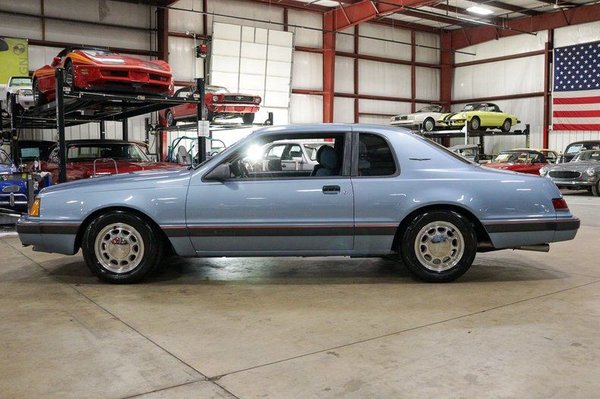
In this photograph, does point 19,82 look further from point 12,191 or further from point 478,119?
point 478,119

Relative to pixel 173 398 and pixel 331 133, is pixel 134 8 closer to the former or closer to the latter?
pixel 331 133

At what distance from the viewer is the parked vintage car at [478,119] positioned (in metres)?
20.7

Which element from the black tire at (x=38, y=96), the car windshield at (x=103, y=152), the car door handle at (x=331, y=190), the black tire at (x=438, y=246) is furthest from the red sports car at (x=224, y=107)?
the black tire at (x=438, y=246)

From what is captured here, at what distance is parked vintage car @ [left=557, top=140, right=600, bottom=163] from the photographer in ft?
54.7

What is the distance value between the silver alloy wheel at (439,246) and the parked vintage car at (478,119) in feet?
55.2

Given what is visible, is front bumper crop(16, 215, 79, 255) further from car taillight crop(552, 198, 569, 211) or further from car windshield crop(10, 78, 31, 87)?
car windshield crop(10, 78, 31, 87)

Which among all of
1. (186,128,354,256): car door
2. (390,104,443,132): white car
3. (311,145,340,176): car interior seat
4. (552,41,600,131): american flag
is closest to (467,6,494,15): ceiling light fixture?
(552,41,600,131): american flag

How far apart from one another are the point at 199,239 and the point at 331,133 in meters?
1.46

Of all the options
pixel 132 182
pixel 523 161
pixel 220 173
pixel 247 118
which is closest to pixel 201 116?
pixel 132 182

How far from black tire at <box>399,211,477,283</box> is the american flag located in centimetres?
2051

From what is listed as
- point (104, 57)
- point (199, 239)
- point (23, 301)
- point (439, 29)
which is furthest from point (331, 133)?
point (439, 29)

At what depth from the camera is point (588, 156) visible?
51.0 feet

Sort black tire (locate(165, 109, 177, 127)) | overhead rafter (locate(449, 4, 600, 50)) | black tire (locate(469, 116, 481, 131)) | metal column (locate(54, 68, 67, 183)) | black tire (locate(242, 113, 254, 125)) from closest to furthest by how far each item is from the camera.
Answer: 1. metal column (locate(54, 68, 67, 183))
2. black tire (locate(242, 113, 254, 125))
3. black tire (locate(165, 109, 177, 127))
4. black tire (locate(469, 116, 481, 131))
5. overhead rafter (locate(449, 4, 600, 50))

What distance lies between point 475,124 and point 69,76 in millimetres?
16447
